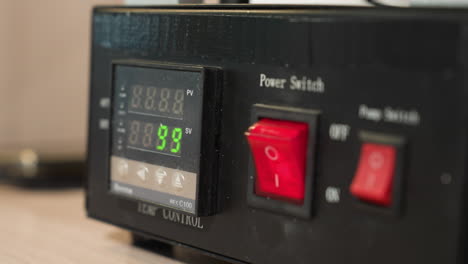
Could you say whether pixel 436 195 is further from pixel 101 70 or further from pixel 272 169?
pixel 101 70

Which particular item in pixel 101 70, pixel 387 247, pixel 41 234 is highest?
pixel 101 70

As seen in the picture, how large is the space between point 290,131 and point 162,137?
17 cm

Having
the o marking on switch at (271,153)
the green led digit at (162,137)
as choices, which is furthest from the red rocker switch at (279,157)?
the green led digit at (162,137)

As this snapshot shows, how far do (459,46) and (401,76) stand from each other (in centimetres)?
5

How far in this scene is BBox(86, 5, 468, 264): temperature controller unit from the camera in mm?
478

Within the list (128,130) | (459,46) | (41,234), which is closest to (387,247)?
(459,46)

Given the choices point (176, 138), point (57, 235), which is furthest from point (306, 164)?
point (57, 235)

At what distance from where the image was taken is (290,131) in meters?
0.55

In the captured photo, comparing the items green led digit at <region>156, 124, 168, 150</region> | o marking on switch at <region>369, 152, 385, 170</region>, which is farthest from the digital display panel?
o marking on switch at <region>369, 152, 385, 170</region>

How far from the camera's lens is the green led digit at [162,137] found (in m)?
0.66

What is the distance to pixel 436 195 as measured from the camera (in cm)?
48

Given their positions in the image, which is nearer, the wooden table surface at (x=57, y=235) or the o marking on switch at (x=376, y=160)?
the o marking on switch at (x=376, y=160)

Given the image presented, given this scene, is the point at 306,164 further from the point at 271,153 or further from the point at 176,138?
the point at 176,138

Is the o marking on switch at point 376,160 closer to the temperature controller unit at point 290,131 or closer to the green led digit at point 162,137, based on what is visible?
the temperature controller unit at point 290,131
